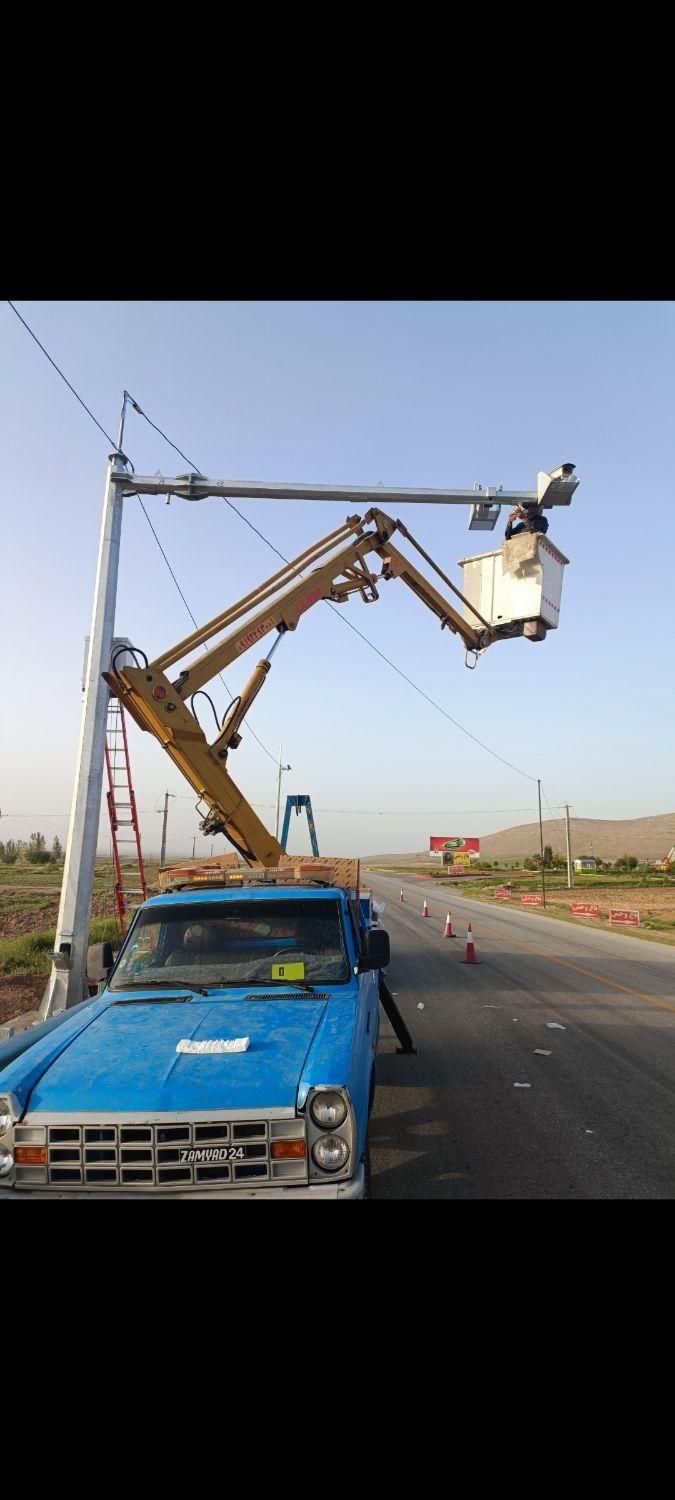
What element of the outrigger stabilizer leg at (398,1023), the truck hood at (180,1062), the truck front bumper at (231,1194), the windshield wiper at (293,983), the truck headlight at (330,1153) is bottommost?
the outrigger stabilizer leg at (398,1023)

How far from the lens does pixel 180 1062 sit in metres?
3.46

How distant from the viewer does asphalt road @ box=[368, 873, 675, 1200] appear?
473 centimetres

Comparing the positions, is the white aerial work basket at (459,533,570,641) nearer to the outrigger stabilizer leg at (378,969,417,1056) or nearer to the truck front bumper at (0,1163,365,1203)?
the outrigger stabilizer leg at (378,969,417,1056)

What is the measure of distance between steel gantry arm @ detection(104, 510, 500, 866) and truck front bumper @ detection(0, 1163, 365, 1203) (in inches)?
239

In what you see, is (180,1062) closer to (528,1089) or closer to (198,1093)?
(198,1093)

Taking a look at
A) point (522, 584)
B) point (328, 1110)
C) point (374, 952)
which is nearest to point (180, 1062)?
point (328, 1110)

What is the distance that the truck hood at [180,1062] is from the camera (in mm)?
3174

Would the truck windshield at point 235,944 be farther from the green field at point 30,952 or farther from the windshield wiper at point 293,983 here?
the green field at point 30,952

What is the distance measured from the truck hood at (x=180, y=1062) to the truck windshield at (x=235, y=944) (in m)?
0.45

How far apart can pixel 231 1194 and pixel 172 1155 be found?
29 centimetres

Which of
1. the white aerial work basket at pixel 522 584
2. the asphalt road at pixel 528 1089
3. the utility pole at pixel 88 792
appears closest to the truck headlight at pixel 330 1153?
the asphalt road at pixel 528 1089

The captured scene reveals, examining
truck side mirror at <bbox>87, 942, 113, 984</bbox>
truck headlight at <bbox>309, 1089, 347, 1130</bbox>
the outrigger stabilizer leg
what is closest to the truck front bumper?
truck headlight at <bbox>309, 1089, 347, 1130</bbox>
